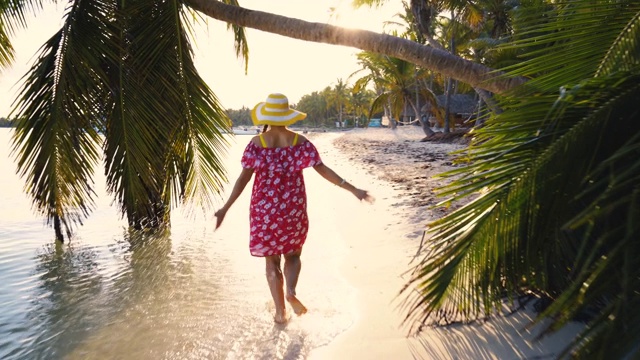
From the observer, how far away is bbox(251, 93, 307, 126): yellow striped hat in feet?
10.1

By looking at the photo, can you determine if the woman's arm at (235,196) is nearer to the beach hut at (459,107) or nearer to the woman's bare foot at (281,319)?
the woman's bare foot at (281,319)

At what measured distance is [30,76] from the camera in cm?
382

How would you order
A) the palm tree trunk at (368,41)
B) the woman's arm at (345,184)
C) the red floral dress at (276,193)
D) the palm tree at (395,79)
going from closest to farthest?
1. the red floral dress at (276,193)
2. the woman's arm at (345,184)
3. the palm tree trunk at (368,41)
4. the palm tree at (395,79)

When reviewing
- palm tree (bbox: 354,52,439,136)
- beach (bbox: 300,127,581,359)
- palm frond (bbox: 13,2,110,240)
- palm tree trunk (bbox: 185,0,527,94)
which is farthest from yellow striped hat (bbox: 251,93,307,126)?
palm tree (bbox: 354,52,439,136)

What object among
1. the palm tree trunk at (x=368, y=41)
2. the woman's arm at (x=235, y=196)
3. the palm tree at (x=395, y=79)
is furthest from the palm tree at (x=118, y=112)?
the palm tree at (x=395, y=79)

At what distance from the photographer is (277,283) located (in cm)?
324

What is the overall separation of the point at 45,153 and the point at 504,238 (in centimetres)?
364

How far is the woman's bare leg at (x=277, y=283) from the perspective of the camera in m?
3.21

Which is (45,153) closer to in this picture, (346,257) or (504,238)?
(346,257)

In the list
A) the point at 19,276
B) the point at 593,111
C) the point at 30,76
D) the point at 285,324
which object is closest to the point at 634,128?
the point at 593,111

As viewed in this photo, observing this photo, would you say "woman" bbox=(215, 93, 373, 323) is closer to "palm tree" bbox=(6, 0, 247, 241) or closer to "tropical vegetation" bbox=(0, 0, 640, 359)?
"tropical vegetation" bbox=(0, 0, 640, 359)

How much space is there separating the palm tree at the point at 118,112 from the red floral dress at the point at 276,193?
1325 mm

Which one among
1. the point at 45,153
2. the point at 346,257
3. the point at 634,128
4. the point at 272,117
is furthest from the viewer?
the point at 346,257

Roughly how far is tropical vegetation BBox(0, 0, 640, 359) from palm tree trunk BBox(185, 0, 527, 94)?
0.04 feet
